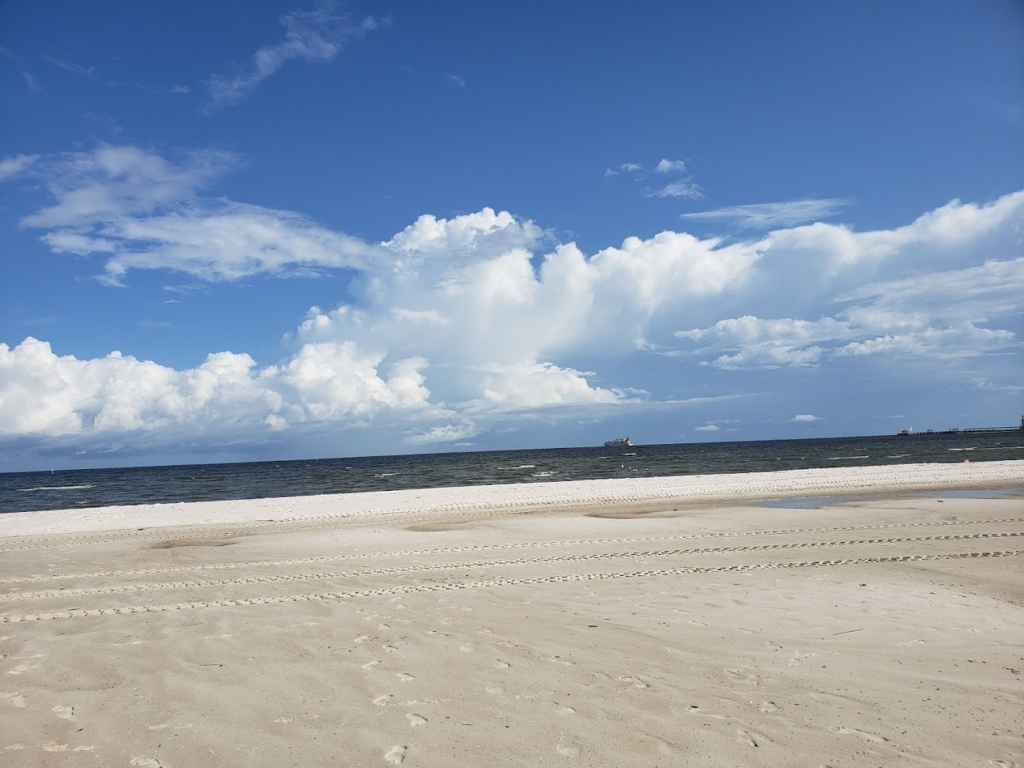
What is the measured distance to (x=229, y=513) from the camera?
24.9 meters

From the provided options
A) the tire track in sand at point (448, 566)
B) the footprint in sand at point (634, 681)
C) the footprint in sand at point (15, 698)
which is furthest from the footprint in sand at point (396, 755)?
the tire track in sand at point (448, 566)

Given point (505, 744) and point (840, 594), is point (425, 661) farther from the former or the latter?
point (840, 594)

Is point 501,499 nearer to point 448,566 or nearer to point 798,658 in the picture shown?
point 448,566

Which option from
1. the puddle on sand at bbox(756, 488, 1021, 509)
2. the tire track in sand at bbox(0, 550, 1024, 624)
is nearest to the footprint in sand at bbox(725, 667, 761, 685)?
the tire track in sand at bbox(0, 550, 1024, 624)

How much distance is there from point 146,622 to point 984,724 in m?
9.29

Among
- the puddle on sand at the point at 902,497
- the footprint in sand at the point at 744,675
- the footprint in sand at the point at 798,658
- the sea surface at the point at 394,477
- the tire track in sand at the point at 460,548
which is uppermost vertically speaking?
the footprint in sand at the point at 744,675

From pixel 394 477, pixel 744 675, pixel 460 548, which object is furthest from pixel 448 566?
pixel 394 477

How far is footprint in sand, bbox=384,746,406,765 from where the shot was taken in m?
4.34

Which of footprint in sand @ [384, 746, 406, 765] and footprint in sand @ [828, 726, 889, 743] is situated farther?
footprint in sand @ [828, 726, 889, 743]

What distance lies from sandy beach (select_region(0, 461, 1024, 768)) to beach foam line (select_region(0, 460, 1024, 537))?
26.8ft

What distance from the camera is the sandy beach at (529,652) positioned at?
461cm

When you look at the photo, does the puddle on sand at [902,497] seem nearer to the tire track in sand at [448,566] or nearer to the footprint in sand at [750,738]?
the tire track in sand at [448,566]

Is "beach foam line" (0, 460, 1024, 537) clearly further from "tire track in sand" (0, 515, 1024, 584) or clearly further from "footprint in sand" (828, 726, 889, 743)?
"footprint in sand" (828, 726, 889, 743)

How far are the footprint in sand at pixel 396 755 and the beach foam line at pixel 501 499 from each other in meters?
18.2
